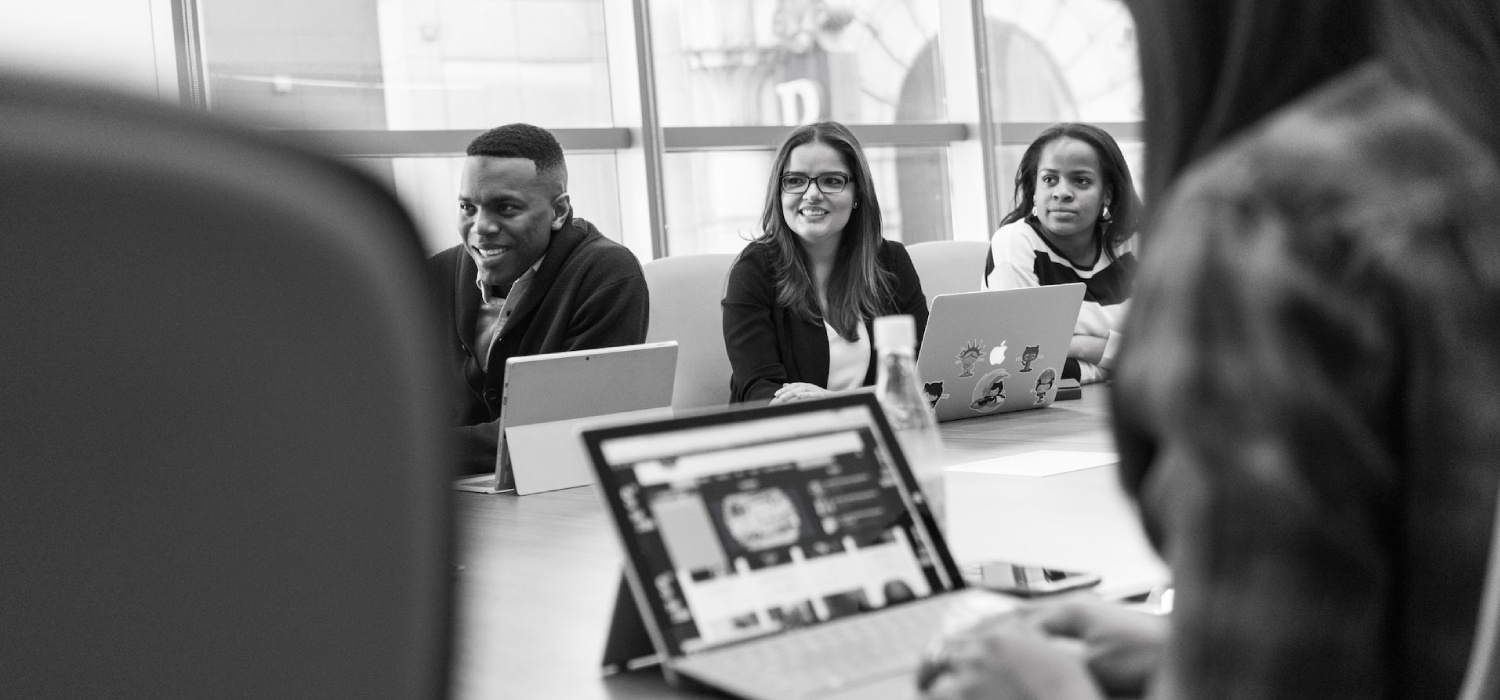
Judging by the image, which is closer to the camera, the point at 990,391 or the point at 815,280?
the point at 990,391

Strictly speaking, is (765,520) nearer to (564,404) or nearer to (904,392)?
(904,392)

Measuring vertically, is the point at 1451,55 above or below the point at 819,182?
below

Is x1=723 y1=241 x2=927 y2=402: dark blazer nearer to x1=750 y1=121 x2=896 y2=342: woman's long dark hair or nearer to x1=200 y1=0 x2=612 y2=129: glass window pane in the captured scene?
x1=750 y1=121 x2=896 y2=342: woman's long dark hair

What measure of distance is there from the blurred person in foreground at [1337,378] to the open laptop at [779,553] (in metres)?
0.34

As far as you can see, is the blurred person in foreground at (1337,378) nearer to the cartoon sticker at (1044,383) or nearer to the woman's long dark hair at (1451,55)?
the woman's long dark hair at (1451,55)

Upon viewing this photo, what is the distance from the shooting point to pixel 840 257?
340 centimetres

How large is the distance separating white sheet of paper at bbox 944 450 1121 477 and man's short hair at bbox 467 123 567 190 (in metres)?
1.43

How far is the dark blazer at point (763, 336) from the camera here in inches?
121

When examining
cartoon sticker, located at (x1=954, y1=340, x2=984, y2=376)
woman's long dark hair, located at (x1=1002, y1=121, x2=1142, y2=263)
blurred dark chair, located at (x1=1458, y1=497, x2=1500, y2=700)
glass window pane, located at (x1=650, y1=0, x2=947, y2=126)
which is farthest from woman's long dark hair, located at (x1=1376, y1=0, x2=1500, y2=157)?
glass window pane, located at (x1=650, y1=0, x2=947, y2=126)

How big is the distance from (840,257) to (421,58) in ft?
7.56

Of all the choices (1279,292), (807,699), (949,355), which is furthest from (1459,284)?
(949,355)

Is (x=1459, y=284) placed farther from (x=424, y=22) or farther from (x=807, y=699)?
(x=424, y=22)

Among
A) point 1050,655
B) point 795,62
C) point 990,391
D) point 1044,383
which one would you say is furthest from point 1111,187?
point 1050,655

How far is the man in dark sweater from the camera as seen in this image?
2.90 metres
